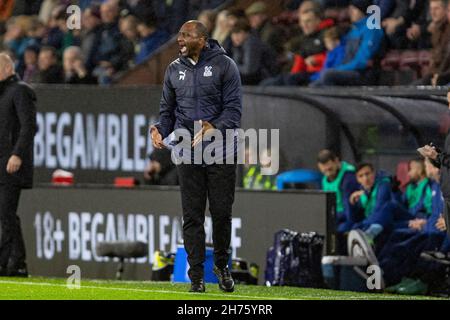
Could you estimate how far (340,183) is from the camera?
16.4 m

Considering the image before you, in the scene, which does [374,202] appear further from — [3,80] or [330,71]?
[3,80]

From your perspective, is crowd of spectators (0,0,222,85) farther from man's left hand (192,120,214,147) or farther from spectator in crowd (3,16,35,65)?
man's left hand (192,120,214,147)

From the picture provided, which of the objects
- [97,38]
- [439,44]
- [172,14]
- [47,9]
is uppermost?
[47,9]

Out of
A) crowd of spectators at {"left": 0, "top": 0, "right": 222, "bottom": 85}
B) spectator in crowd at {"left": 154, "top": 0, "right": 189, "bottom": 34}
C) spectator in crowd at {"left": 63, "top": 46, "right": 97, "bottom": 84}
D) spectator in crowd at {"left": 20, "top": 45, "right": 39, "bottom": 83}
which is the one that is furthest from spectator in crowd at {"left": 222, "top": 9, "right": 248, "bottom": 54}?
spectator in crowd at {"left": 20, "top": 45, "right": 39, "bottom": 83}

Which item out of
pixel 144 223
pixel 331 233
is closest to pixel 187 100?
pixel 331 233

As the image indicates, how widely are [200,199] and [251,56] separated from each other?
5.75 meters

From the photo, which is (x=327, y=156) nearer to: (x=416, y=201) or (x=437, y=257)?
(x=416, y=201)

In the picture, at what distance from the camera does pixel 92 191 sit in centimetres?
1814

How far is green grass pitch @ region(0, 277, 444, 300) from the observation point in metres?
12.0

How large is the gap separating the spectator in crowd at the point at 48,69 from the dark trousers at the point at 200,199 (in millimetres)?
7941

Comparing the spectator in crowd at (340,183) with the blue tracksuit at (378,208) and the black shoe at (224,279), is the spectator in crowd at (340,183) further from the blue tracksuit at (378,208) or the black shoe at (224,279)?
the black shoe at (224,279)

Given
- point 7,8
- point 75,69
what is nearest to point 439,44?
point 75,69

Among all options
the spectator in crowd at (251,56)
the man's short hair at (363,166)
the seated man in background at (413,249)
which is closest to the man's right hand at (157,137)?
the seated man in background at (413,249)

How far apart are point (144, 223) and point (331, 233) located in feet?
8.45
